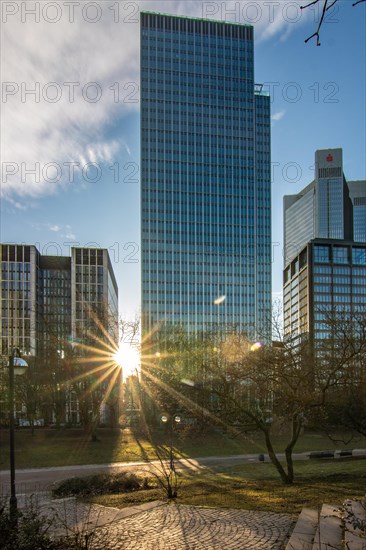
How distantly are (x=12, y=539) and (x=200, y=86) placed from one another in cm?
16995

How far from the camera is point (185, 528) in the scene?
9586mm

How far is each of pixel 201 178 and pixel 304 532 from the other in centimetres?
15648

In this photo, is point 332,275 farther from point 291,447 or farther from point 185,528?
point 185,528

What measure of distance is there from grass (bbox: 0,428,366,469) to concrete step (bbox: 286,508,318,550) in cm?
1725

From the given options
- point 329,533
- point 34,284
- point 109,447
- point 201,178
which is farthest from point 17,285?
point 329,533

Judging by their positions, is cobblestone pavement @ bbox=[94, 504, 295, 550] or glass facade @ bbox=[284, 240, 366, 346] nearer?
cobblestone pavement @ bbox=[94, 504, 295, 550]

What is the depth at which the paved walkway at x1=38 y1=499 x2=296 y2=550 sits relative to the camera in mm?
8352

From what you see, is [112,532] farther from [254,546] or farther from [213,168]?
[213,168]

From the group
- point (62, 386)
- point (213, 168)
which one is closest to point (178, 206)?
point (213, 168)

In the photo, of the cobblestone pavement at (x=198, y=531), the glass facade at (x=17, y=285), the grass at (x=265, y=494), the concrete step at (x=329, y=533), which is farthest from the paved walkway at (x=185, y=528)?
the glass facade at (x=17, y=285)

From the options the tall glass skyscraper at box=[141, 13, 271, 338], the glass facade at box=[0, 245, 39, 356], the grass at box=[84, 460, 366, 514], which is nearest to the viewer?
the grass at box=[84, 460, 366, 514]

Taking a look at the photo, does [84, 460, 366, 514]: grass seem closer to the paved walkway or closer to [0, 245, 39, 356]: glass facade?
the paved walkway

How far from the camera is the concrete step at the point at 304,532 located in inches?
302

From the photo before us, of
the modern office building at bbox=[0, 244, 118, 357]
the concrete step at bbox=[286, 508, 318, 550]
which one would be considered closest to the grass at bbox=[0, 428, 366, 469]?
the concrete step at bbox=[286, 508, 318, 550]
